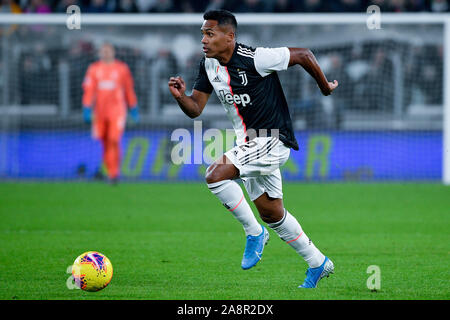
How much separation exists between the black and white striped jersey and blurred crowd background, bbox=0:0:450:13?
11502 mm

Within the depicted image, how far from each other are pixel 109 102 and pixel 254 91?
964 centimetres

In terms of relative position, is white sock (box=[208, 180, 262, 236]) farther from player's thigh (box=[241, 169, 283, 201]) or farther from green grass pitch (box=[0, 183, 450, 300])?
green grass pitch (box=[0, 183, 450, 300])

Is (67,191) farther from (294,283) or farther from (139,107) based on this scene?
(294,283)

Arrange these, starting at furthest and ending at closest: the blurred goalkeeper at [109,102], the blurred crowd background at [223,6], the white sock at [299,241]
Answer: the blurred crowd background at [223,6], the blurred goalkeeper at [109,102], the white sock at [299,241]

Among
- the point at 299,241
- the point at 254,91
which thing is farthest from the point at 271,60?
the point at 299,241

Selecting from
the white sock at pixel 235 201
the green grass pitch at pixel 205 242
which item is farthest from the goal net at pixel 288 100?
the white sock at pixel 235 201

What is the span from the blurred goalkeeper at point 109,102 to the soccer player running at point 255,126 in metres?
9.10

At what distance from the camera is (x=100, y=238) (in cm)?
921

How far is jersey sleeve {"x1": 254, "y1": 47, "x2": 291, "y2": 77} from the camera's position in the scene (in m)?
6.32

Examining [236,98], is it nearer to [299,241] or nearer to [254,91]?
[254,91]

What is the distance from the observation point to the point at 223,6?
60.5ft

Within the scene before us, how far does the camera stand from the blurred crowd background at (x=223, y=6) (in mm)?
17891

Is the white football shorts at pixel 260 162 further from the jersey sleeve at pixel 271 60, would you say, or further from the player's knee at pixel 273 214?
the jersey sleeve at pixel 271 60
